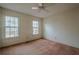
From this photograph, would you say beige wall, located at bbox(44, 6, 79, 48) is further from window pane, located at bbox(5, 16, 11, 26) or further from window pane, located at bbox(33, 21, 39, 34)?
window pane, located at bbox(5, 16, 11, 26)

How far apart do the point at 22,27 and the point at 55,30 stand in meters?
0.97

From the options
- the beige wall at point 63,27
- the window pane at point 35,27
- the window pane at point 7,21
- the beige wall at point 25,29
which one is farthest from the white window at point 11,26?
the beige wall at point 63,27

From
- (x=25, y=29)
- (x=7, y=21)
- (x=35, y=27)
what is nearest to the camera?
(x=7, y=21)

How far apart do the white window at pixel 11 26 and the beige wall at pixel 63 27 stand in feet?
2.83

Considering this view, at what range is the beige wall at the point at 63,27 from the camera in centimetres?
215

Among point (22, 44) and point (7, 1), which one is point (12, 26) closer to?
point (22, 44)

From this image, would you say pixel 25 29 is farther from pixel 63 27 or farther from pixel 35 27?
pixel 63 27

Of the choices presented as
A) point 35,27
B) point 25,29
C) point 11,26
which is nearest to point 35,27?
point 35,27

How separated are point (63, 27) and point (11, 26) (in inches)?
56.2

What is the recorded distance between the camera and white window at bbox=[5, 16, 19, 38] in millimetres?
1617

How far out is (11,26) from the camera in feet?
5.49

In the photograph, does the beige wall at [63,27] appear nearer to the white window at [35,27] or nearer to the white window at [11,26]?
the white window at [35,27]

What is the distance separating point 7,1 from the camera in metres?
1.02

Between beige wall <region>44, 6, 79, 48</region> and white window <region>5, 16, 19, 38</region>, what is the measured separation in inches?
33.9
